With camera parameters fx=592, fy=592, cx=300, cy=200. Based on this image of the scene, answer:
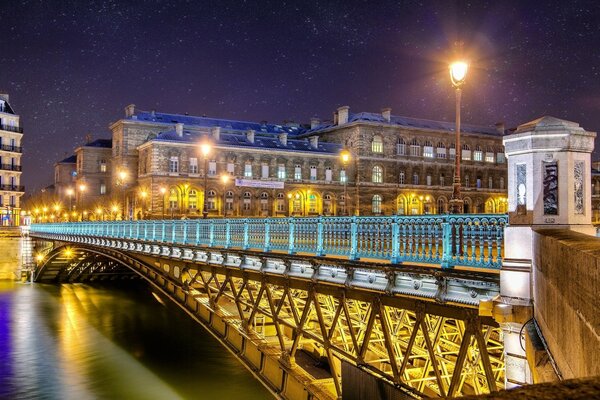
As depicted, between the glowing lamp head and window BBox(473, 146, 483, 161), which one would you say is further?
window BBox(473, 146, 483, 161)

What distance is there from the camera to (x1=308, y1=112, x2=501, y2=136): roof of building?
83.2m

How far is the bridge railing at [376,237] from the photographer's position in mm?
9477

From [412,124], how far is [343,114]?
10380 millimetres

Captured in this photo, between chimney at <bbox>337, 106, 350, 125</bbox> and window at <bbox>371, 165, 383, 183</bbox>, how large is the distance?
322 inches

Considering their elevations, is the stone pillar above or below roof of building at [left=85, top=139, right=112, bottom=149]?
below

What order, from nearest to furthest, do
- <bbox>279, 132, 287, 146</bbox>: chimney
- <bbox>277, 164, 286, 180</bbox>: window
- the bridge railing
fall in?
the bridge railing → <bbox>277, 164, 286, 180</bbox>: window → <bbox>279, 132, 287, 146</bbox>: chimney

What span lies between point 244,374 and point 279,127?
6959cm

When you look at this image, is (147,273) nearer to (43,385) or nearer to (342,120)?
(43,385)

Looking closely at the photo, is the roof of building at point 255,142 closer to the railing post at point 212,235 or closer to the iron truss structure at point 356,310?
the iron truss structure at point 356,310

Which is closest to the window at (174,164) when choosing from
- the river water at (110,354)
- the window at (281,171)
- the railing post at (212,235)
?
the window at (281,171)

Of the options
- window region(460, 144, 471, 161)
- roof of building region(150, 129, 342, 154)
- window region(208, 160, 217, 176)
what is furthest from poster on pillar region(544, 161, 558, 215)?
window region(460, 144, 471, 161)

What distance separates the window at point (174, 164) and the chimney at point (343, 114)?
25.4m

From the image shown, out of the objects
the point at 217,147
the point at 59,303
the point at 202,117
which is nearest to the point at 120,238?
the point at 59,303

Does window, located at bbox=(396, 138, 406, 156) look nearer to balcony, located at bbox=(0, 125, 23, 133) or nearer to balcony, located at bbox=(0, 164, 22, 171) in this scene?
balcony, located at bbox=(0, 164, 22, 171)
